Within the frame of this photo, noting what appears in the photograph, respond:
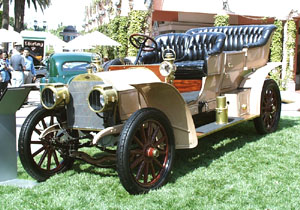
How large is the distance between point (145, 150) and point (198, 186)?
2.09 ft

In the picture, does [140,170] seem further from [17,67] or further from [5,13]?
[5,13]

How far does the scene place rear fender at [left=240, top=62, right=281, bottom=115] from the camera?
5984mm

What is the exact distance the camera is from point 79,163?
5.01m

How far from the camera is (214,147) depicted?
566 cm

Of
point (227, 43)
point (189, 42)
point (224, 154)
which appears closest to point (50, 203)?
point (224, 154)

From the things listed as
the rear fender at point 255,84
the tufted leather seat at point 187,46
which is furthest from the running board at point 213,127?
the tufted leather seat at point 187,46

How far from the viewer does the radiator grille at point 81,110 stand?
4.06 meters

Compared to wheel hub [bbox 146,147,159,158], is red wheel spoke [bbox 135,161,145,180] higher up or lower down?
lower down

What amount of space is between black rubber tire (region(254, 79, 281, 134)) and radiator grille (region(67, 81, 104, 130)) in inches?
120

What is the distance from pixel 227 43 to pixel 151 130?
3.60 meters

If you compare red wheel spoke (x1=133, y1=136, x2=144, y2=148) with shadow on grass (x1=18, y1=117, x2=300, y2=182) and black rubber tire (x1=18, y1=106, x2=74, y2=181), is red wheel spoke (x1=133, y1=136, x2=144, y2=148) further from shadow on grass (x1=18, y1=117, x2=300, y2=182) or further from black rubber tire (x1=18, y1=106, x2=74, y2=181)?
black rubber tire (x1=18, y1=106, x2=74, y2=181)

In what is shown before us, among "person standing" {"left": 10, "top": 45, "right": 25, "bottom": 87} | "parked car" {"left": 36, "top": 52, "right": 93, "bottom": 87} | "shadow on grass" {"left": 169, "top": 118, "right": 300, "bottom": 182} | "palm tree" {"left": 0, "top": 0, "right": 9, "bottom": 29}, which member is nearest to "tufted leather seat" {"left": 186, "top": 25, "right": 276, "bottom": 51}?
"shadow on grass" {"left": 169, "top": 118, "right": 300, "bottom": 182}

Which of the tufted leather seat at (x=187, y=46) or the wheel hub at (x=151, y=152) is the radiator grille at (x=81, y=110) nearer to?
the wheel hub at (x=151, y=152)

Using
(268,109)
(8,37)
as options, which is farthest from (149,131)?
(8,37)
